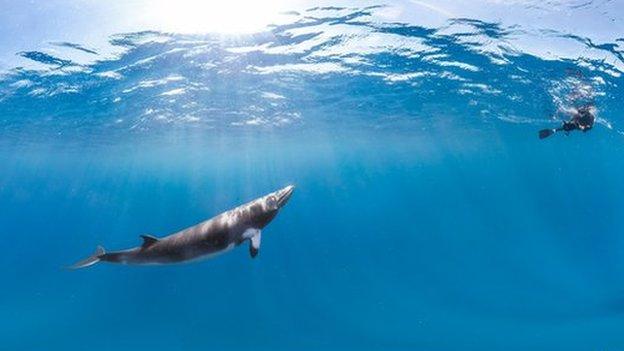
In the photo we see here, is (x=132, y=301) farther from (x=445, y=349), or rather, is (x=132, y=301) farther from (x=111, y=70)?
(x=445, y=349)

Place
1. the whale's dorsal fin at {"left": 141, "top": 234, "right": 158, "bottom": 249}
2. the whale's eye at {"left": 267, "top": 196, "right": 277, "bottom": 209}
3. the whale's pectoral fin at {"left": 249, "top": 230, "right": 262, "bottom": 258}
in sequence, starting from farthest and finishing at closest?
the whale's dorsal fin at {"left": 141, "top": 234, "right": 158, "bottom": 249}
the whale's eye at {"left": 267, "top": 196, "right": 277, "bottom": 209}
the whale's pectoral fin at {"left": 249, "top": 230, "right": 262, "bottom": 258}

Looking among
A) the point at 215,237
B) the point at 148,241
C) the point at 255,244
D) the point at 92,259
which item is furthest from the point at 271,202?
the point at 92,259

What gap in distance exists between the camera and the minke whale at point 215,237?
6.70 m

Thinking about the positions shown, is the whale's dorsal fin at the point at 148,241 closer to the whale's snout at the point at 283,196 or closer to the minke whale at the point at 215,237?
the minke whale at the point at 215,237

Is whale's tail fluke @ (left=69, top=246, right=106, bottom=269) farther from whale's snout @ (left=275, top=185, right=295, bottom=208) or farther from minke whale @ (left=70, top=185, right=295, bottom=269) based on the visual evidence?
whale's snout @ (left=275, top=185, right=295, bottom=208)

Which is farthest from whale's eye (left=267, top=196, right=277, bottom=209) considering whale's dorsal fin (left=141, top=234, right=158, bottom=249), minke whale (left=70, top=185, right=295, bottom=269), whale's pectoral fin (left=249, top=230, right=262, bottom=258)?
whale's dorsal fin (left=141, top=234, right=158, bottom=249)

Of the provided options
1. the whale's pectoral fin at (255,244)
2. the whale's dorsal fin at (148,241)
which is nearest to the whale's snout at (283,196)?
the whale's pectoral fin at (255,244)

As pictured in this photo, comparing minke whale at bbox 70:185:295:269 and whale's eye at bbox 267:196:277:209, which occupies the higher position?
whale's eye at bbox 267:196:277:209

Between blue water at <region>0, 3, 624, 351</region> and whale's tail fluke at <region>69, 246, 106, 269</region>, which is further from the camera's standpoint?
blue water at <region>0, 3, 624, 351</region>

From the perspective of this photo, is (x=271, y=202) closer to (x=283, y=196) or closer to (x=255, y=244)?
(x=283, y=196)

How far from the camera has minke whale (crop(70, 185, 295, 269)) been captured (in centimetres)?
670

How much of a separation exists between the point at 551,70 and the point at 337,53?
9620 millimetres

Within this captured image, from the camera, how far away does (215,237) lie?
22.1 ft

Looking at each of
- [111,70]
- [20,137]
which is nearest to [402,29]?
[111,70]
